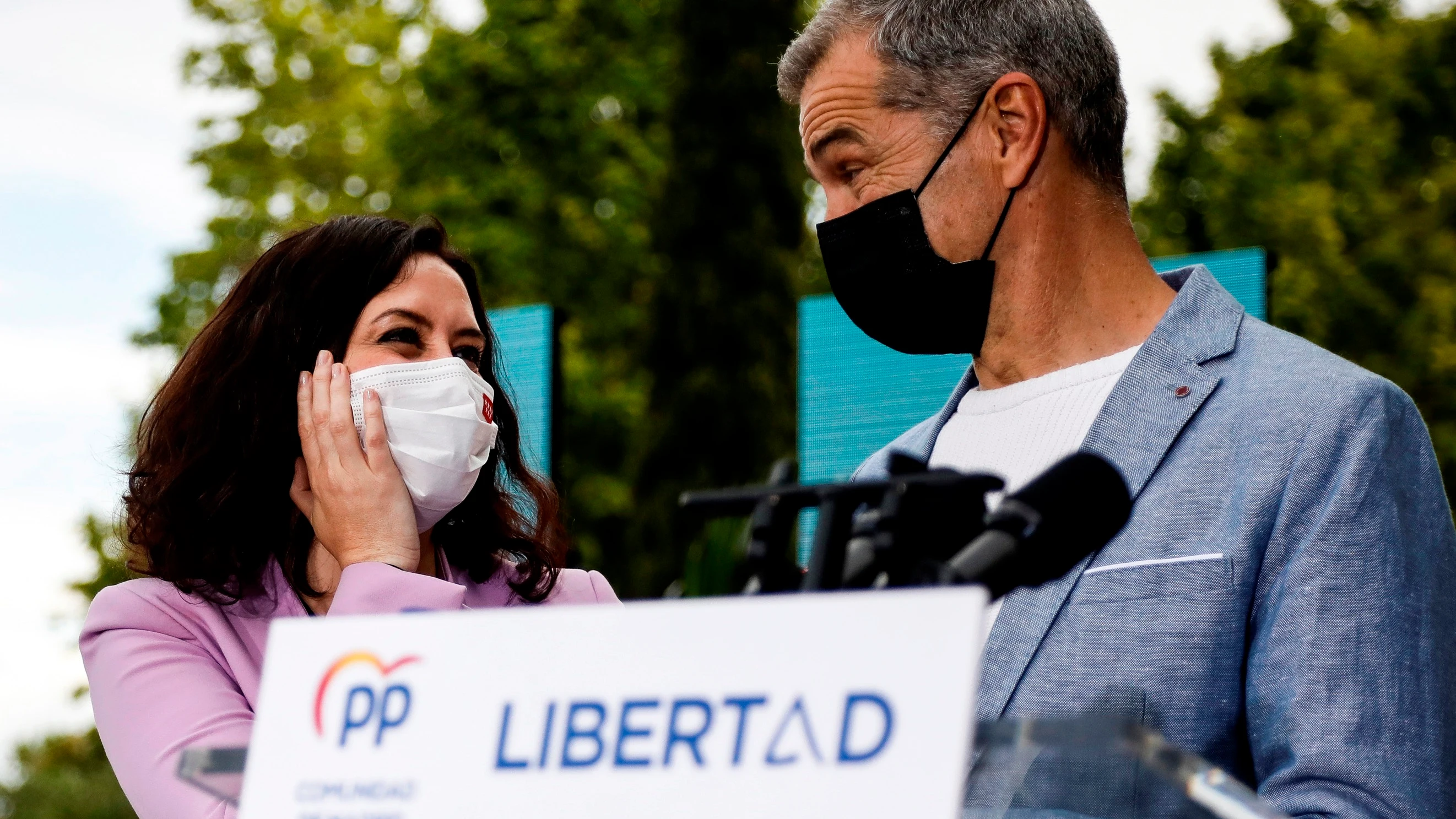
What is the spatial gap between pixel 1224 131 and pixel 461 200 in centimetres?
1012

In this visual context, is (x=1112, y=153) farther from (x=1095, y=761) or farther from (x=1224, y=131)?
(x=1224, y=131)

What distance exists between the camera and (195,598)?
9.21 feet

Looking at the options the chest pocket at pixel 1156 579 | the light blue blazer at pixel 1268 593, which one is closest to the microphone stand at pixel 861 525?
the light blue blazer at pixel 1268 593

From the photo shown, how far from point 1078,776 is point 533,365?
5523mm

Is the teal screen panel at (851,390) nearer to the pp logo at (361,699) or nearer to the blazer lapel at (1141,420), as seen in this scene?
the blazer lapel at (1141,420)

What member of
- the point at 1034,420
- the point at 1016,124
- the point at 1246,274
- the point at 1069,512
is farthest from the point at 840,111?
the point at 1246,274

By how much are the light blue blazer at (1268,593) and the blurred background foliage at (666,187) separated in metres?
11.0

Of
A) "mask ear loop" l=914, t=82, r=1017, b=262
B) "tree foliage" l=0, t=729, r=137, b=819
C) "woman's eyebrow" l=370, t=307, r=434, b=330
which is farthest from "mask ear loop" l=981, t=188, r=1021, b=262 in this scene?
"tree foliage" l=0, t=729, r=137, b=819

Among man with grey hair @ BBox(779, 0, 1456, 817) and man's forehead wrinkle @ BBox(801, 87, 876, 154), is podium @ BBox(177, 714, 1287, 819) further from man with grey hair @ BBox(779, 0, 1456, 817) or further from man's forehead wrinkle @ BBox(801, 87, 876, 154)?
man's forehead wrinkle @ BBox(801, 87, 876, 154)

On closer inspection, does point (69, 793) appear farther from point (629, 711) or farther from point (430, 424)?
point (629, 711)

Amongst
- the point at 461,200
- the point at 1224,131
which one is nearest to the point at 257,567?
the point at 461,200

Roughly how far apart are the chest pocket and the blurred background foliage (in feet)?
36.2

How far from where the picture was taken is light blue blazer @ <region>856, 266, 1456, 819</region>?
6.37 feet

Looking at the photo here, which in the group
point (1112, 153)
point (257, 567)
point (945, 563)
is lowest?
point (257, 567)
